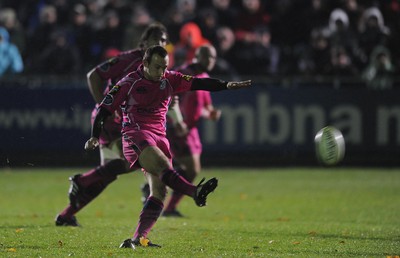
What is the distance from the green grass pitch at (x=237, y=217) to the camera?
9.45 meters

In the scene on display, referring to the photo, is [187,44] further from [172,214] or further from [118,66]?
[118,66]

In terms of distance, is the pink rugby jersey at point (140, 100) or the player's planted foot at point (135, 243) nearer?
the player's planted foot at point (135, 243)

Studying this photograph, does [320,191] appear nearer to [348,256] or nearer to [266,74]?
[266,74]

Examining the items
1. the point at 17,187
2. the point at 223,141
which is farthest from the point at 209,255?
the point at 223,141

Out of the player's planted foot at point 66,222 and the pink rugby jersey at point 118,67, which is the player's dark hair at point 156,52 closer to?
the pink rugby jersey at point 118,67

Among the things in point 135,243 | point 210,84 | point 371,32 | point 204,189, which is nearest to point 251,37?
point 371,32

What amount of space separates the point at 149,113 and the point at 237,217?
4.26 meters

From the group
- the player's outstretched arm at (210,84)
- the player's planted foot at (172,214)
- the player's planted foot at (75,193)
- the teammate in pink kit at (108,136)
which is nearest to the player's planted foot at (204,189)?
the player's outstretched arm at (210,84)

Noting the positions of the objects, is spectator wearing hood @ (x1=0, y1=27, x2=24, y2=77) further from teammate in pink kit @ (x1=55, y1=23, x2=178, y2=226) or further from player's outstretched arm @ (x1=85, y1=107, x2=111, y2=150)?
player's outstretched arm @ (x1=85, y1=107, x2=111, y2=150)

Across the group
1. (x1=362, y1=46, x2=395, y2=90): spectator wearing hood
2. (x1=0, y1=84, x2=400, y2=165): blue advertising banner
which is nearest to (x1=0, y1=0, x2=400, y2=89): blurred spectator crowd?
(x1=362, y1=46, x2=395, y2=90): spectator wearing hood

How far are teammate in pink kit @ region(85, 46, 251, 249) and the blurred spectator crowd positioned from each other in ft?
33.6

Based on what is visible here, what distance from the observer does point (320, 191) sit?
1666 cm

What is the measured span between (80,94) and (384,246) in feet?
35.7

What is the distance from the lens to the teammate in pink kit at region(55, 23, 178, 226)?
37.0 ft
